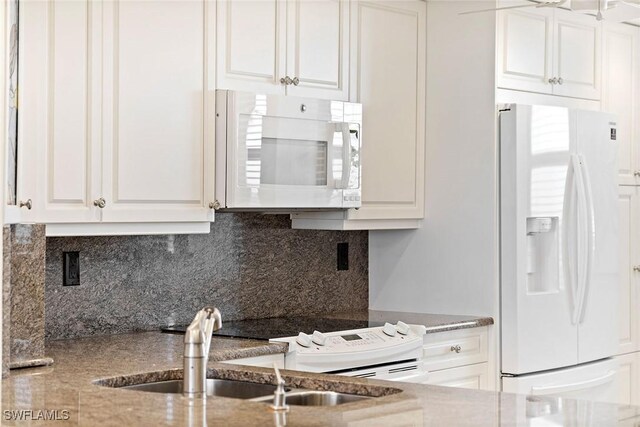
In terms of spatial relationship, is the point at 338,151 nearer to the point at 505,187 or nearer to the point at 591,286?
the point at 505,187

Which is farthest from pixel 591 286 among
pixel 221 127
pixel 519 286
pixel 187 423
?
pixel 187 423

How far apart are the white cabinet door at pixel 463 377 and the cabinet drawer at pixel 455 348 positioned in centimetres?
2

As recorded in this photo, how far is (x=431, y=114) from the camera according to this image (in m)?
4.75

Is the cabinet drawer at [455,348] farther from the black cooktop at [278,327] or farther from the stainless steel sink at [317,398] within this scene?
the stainless steel sink at [317,398]

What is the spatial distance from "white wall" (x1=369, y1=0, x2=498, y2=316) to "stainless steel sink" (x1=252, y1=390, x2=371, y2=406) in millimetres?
1969

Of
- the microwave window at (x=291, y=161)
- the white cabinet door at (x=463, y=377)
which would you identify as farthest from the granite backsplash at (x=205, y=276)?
the white cabinet door at (x=463, y=377)

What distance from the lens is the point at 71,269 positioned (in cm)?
383

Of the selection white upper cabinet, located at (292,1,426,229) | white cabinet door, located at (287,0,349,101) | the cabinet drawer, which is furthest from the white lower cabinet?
white cabinet door, located at (287,0,349,101)

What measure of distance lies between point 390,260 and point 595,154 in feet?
3.56

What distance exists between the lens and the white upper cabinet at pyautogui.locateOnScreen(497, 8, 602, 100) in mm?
4566

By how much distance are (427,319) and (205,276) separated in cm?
99

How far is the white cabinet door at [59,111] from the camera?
10.9ft

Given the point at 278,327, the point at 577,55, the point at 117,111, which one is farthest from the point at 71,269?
the point at 577,55

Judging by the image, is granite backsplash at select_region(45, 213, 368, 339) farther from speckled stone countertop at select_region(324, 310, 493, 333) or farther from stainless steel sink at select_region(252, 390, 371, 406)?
stainless steel sink at select_region(252, 390, 371, 406)
